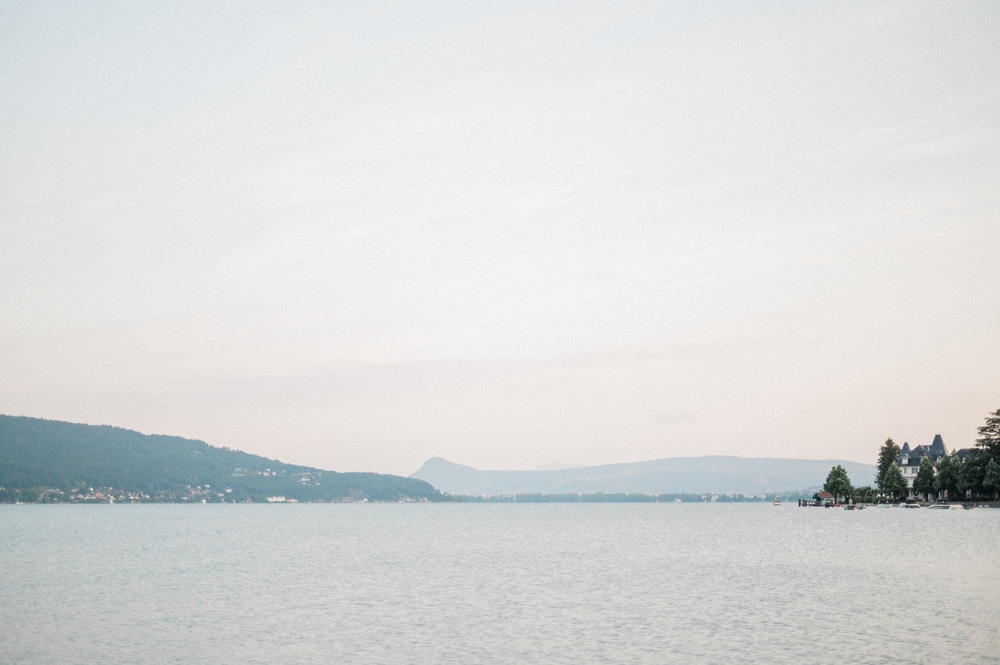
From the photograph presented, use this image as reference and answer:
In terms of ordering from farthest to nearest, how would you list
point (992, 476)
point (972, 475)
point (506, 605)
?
1. point (972, 475)
2. point (992, 476)
3. point (506, 605)

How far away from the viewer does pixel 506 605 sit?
5538cm

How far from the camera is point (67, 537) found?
439 feet

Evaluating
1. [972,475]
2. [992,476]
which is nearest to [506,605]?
[992,476]

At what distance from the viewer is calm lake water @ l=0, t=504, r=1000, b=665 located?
41094 millimetres

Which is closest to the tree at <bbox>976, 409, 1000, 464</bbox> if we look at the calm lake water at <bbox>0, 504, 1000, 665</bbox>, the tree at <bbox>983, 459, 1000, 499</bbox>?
the tree at <bbox>983, 459, 1000, 499</bbox>

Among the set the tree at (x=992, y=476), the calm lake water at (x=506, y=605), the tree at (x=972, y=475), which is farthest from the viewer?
the tree at (x=972, y=475)

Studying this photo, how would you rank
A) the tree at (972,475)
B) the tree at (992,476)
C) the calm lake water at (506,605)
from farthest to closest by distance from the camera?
1. the tree at (972,475)
2. the tree at (992,476)
3. the calm lake water at (506,605)

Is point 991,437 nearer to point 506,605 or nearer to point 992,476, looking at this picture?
point 992,476

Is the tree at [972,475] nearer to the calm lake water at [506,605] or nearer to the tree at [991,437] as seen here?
the tree at [991,437]

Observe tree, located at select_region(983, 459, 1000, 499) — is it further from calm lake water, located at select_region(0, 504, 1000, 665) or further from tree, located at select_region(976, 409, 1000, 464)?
calm lake water, located at select_region(0, 504, 1000, 665)

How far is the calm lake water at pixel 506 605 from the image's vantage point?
41.1m

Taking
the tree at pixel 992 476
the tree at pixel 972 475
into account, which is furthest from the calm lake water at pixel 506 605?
the tree at pixel 972 475

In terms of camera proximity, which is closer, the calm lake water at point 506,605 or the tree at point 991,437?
the calm lake water at point 506,605

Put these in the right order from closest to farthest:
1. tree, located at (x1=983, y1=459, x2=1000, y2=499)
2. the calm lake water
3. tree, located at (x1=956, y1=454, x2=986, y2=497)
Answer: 1. the calm lake water
2. tree, located at (x1=983, y1=459, x2=1000, y2=499)
3. tree, located at (x1=956, y1=454, x2=986, y2=497)
